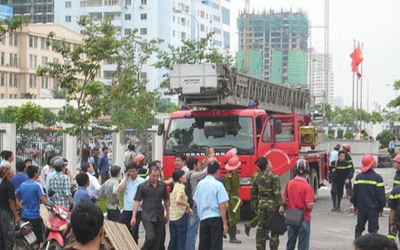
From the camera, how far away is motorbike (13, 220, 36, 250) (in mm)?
13438

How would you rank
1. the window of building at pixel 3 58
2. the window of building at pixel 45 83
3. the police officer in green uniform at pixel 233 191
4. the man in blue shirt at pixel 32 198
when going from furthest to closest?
the window of building at pixel 45 83
the window of building at pixel 3 58
the police officer in green uniform at pixel 233 191
the man in blue shirt at pixel 32 198

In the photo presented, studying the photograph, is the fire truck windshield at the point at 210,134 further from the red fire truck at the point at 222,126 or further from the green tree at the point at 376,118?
the green tree at the point at 376,118

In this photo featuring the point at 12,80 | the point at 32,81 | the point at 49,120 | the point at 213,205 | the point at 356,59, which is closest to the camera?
the point at 213,205

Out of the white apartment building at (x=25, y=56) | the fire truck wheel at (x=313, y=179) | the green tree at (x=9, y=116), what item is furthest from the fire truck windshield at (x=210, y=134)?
the white apartment building at (x=25, y=56)

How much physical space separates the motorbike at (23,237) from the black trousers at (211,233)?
2.82 m

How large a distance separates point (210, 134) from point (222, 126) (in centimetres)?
35

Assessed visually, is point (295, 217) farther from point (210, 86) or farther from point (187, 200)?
point (210, 86)

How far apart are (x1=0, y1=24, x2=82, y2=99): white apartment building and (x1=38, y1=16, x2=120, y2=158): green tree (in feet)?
240

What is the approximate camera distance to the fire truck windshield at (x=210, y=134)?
20.2 metres

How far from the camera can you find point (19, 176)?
1520 centimetres

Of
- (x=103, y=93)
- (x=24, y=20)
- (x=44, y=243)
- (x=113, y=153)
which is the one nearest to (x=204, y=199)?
(x=44, y=243)

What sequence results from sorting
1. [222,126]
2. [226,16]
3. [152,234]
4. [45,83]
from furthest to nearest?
[226,16]
[45,83]
[222,126]
[152,234]

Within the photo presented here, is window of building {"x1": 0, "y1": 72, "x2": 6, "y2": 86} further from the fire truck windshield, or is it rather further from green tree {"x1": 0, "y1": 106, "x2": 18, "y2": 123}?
the fire truck windshield

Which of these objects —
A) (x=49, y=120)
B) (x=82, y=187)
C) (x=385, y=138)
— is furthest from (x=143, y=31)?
(x=82, y=187)
